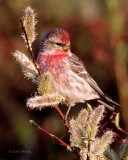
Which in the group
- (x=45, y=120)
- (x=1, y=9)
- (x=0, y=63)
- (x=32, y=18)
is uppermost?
(x=32, y=18)

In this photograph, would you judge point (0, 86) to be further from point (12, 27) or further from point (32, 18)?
point (32, 18)

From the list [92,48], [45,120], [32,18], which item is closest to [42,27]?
[92,48]

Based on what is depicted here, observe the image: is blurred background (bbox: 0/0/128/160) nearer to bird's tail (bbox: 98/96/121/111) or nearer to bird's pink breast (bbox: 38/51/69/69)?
bird's tail (bbox: 98/96/121/111)

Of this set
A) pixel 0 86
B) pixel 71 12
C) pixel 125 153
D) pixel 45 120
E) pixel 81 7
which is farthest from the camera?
pixel 81 7

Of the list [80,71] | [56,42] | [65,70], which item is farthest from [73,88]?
[56,42]

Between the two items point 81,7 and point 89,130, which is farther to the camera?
point 81,7

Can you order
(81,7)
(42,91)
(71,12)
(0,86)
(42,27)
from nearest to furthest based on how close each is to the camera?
(42,91), (0,86), (42,27), (71,12), (81,7)

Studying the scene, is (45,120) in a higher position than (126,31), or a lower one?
lower

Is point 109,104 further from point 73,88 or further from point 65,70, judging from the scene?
point 65,70
